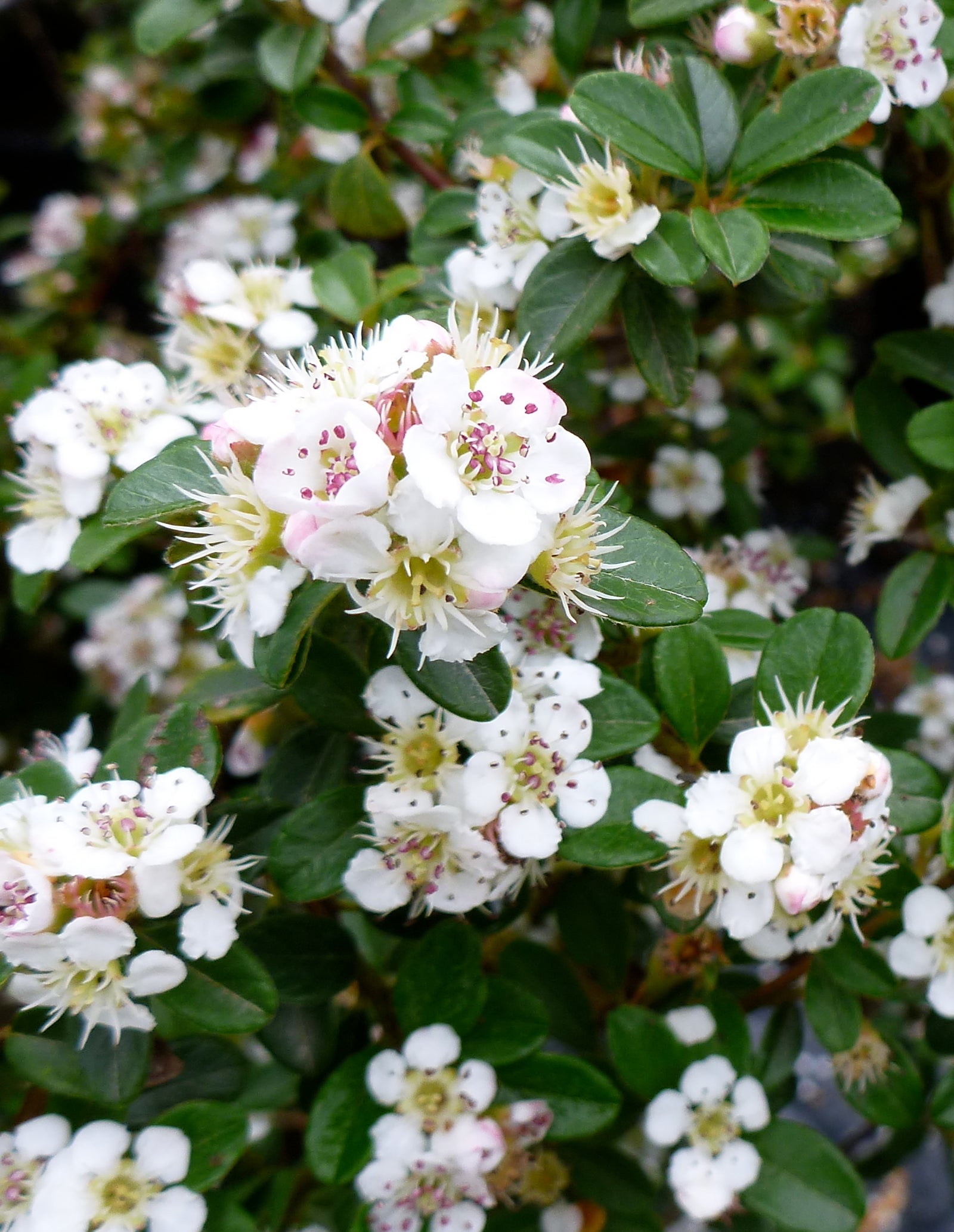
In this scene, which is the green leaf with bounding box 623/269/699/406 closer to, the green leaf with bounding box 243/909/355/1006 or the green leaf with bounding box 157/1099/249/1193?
the green leaf with bounding box 243/909/355/1006

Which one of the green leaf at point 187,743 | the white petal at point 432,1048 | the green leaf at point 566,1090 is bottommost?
the green leaf at point 566,1090

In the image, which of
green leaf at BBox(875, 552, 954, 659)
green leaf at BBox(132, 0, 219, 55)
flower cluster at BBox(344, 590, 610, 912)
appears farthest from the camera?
green leaf at BBox(132, 0, 219, 55)

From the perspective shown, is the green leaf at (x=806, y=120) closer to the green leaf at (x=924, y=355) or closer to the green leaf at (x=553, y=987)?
the green leaf at (x=924, y=355)

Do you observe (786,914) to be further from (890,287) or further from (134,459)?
(890,287)

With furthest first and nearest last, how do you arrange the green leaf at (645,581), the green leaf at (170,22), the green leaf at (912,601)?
the green leaf at (170,22)
the green leaf at (912,601)
the green leaf at (645,581)

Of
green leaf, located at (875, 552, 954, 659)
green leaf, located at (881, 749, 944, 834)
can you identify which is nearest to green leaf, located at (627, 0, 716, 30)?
green leaf, located at (875, 552, 954, 659)

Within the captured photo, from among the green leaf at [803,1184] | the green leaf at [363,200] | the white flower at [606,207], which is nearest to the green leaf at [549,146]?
the white flower at [606,207]

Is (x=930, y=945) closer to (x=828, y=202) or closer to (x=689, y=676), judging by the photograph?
(x=689, y=676)
